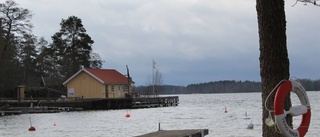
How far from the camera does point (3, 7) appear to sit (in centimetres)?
5612

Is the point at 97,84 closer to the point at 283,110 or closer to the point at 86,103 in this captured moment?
the point at 86,103

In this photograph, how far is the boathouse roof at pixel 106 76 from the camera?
58062 mm

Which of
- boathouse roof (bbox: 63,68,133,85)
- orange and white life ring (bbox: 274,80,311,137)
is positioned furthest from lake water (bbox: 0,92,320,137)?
orange and white life ring (bbox: 274,80,311,137)

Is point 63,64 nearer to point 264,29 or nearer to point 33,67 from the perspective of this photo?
point 33,67

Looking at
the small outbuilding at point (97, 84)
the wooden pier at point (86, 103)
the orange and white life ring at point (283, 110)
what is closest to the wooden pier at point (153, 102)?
the wooden pier at point (86, 103)

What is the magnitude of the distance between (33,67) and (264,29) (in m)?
74.9

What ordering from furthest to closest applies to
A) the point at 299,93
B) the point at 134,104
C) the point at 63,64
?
the point at 63,64, the point at 134,104, the point at 299,93

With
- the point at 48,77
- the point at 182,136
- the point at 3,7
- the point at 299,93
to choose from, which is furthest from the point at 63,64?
the point at 299,93

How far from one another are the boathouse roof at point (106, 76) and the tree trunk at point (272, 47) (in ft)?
170

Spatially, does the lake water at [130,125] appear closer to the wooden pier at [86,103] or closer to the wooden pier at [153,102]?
the wooden pier at [86,103]

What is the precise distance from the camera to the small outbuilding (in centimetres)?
5831

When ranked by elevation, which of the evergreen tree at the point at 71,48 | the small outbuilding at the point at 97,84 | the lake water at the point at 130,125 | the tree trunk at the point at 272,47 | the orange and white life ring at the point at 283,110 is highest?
the evergreen tree at the point at 71,48

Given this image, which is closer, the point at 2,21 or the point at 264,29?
the point at 264,29

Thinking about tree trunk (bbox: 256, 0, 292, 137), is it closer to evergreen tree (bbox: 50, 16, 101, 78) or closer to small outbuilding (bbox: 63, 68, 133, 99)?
small outbuilding (bbox: 63, 68, 133, 99)
